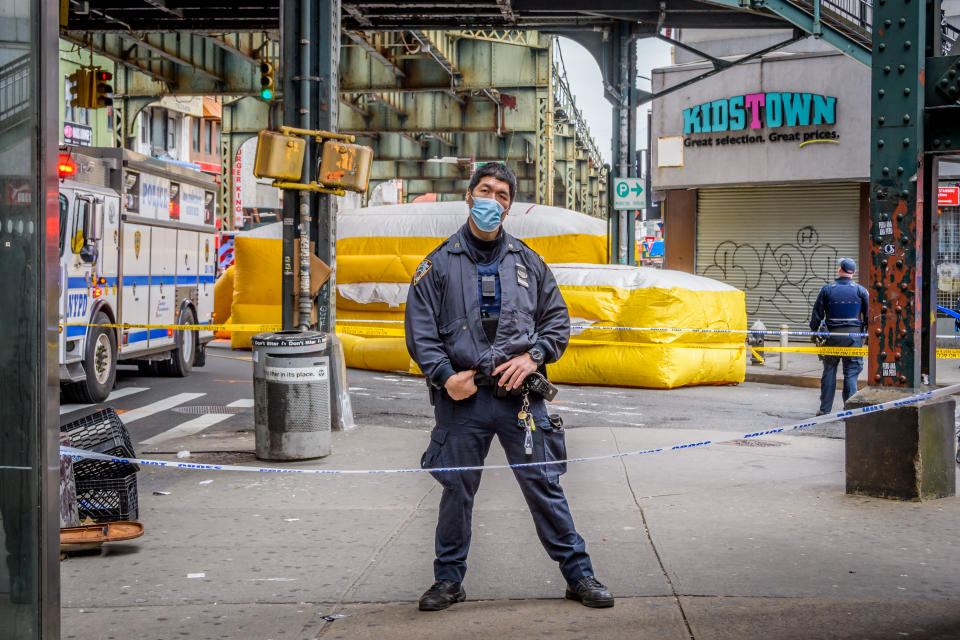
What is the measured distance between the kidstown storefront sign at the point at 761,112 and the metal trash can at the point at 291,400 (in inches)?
670

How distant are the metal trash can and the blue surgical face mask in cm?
442

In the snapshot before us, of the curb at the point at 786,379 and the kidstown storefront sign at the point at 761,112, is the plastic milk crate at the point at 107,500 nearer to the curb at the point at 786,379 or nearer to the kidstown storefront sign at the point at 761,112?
the curb at the point at 786,379

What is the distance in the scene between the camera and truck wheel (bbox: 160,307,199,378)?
1695 centimetres

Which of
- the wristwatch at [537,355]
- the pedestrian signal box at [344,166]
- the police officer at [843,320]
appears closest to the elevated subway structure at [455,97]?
the pedestrian signal box at [344,166]

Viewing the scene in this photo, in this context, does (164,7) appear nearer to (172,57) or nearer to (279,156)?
(172,57)

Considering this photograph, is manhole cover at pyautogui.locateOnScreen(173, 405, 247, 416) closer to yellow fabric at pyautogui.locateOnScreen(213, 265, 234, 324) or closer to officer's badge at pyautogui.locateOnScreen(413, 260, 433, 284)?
officer's badge at pyautogui.locateOnScreen(413, 260, 433, 284)

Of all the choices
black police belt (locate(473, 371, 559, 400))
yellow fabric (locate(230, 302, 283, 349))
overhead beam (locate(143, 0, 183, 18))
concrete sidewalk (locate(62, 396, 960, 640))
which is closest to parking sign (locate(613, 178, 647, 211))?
yellow fabric (locate(230, 302, 283, 349))

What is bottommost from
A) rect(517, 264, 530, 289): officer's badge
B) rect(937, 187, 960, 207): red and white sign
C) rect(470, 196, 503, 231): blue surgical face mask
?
rect(517, 264, 530, 289): officer's badge

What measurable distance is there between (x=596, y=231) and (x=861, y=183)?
7.75 metres

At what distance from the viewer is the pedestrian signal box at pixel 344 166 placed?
10.4 metres

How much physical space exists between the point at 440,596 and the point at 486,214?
1.73 metres

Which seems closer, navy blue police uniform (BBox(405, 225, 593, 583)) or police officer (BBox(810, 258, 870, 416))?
navy blue police uniform (BBox(405, 225, 593, 583))

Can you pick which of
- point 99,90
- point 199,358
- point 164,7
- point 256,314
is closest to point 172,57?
point 99,90

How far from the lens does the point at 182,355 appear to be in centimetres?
1708
